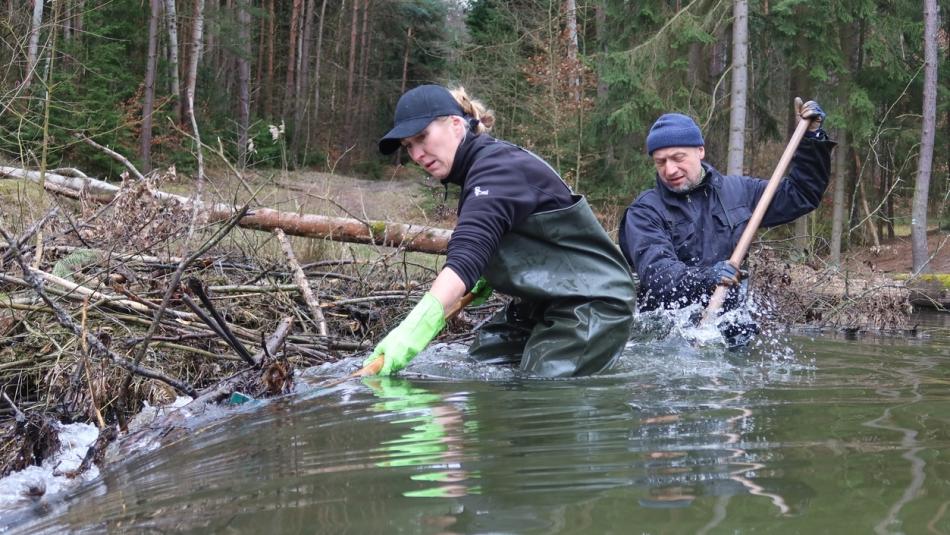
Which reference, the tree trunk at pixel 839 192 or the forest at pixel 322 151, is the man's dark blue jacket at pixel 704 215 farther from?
the tree trunk at pixel 839 192

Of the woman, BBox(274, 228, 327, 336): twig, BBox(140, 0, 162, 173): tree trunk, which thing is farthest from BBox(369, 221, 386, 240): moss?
BBox(140, 0, 162, 173): tree trunk

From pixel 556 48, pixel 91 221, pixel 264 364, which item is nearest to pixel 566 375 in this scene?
pixel 264 364

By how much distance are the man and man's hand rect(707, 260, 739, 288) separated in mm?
15

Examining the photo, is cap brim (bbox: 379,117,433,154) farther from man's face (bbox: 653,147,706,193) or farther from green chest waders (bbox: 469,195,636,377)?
man's face (bbox: 653,147,706,193)

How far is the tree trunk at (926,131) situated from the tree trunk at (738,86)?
4461 mm

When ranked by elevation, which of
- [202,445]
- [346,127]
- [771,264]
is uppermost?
[346,127]

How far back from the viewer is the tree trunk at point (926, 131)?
1608 cm

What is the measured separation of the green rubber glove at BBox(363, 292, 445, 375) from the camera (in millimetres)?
3350

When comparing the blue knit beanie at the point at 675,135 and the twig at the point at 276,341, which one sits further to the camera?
the blue knit beanie at the point at 675,135

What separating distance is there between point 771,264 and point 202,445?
6117 mm

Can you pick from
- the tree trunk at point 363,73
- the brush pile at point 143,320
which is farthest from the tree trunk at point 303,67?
the brush pile at point 143,320

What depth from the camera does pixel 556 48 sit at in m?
20.4

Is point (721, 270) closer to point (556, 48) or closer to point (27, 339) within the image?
point (27, 339)

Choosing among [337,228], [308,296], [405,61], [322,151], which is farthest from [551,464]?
[405,61]
